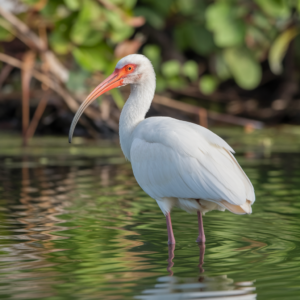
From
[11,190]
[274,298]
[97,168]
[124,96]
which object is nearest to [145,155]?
[274,298]

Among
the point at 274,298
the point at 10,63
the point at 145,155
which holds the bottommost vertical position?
the point at 274,298

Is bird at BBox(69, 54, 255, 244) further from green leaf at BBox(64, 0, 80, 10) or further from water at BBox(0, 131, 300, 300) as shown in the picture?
green leaf at BBox(64, 0, 80, 10)

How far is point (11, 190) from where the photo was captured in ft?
26.9

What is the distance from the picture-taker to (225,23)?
50.5 feet

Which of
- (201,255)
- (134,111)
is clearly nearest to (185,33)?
(134,111)

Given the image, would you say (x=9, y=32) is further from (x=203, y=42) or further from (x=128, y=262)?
(x=128, y=262)

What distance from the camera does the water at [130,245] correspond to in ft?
13.2

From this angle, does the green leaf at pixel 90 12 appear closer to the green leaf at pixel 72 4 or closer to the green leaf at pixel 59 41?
the green leaf at pixel 72 4

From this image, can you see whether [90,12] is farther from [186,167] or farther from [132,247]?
[132,247]

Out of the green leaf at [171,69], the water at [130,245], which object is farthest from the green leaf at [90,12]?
the water at [130,245]

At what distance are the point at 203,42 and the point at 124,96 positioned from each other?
9.34 feet

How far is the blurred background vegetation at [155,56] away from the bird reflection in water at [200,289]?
30.5 feet

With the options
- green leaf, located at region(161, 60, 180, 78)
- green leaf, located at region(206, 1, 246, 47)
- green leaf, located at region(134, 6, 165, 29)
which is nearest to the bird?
green leaf, located at region(161, 60, 180, 78)

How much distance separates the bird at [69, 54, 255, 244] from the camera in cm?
493
